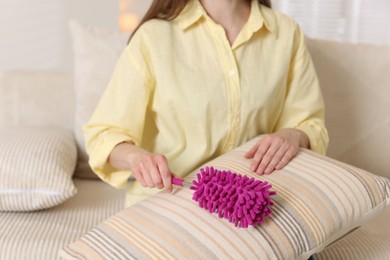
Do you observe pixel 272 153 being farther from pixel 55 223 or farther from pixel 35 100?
pixel 35 100

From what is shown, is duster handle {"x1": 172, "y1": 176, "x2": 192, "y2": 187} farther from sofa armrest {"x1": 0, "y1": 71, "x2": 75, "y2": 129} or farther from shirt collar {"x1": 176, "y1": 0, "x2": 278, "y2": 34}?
sofa armrest {"x1": 0, "y1": 71, "x2": 75, "y2": 129}

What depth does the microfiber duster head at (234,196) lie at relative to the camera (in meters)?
0.98

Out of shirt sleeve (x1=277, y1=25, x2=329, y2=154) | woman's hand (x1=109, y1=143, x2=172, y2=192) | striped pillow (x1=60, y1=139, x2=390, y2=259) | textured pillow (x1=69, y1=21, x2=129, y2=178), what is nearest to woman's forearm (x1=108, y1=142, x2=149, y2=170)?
woman's hand (x1=109, y1=143, x2=172, y2=192)

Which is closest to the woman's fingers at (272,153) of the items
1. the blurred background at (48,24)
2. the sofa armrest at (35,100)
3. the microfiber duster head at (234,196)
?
the microfiber duster head at (234,196)

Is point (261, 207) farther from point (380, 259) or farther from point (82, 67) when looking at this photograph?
point (82, 67)

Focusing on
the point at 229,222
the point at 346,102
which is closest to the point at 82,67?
the point at 346,102

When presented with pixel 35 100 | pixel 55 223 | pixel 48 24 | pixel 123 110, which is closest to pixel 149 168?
pixel 123 110

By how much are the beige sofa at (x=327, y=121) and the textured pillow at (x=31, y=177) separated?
4 cm

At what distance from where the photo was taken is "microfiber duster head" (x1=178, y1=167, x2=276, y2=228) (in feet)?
3.20

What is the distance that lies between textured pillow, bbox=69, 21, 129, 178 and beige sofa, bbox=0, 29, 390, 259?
11 cm

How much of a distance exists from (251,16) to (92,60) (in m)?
0.54

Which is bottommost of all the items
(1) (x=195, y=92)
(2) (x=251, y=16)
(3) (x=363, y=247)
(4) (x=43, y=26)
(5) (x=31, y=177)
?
(3) (x=363, y=247)

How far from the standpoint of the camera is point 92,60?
1.74 m

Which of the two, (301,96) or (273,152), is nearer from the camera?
(273,152)
